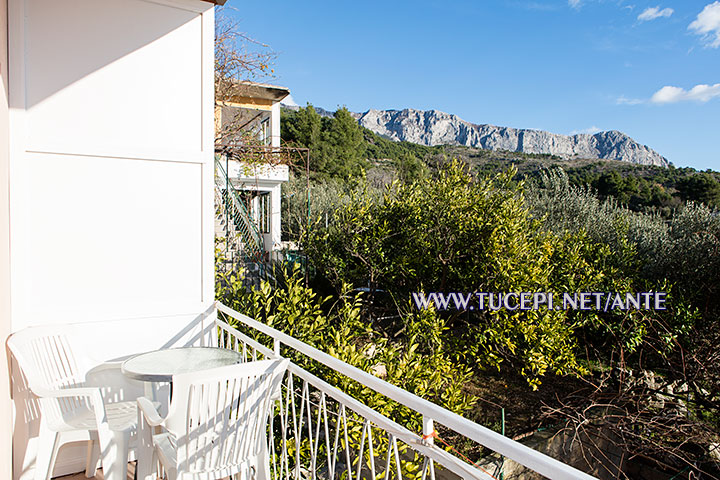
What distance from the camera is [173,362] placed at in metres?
2.46

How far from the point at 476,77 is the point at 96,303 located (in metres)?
40.2

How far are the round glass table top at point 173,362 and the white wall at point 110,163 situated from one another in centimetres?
48

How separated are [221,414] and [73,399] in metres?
1.19

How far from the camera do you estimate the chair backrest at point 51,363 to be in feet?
7.22

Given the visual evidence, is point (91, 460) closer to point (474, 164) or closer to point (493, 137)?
point (474, 164)

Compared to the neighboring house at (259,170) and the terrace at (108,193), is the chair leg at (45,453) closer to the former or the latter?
the terrace at (108,193)

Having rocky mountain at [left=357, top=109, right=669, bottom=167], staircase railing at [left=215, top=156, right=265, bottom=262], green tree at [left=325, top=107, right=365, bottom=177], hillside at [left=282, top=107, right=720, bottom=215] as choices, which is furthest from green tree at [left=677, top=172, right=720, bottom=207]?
rocky mountain at [left=357, top=109, right=669, bottom=167]

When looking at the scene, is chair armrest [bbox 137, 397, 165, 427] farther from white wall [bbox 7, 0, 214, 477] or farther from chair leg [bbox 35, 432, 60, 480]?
white wall [bbox 7, 0, 214, 477]

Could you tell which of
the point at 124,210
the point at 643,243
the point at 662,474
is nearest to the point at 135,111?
the point at 124,210

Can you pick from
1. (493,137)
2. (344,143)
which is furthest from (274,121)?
(493,137)

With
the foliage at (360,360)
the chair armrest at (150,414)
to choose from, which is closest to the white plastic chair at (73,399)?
the chair armrest at (150,414)

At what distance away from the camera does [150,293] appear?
3.01 meters

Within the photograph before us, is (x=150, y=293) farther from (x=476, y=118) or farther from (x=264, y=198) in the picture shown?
(x=476, y=118)

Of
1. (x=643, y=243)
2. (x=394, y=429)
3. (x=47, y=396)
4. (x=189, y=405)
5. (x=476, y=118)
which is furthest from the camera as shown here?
(x=476, y=118)
